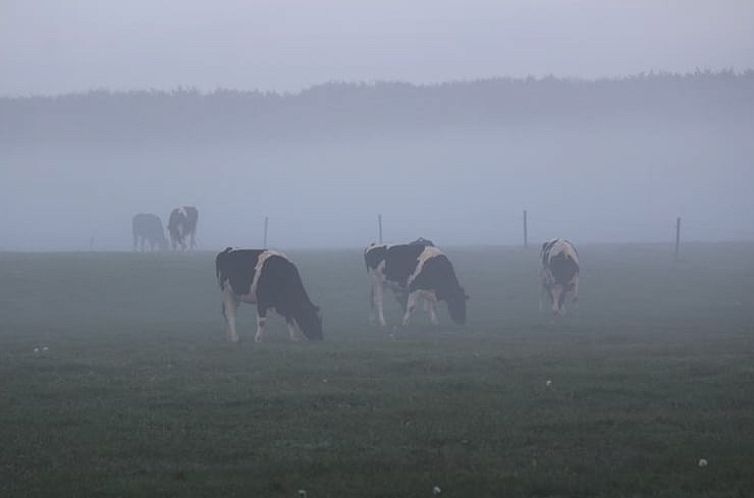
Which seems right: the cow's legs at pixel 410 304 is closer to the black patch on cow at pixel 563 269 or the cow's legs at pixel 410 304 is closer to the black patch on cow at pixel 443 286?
the black patch on cow at pixel 443 286

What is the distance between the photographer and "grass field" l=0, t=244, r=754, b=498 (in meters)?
10.7

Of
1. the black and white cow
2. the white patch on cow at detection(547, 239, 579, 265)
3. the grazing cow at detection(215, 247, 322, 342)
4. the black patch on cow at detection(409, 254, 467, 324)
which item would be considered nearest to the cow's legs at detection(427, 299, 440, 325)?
the black and white cow

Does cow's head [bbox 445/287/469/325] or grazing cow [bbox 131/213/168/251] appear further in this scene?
grazing cow [bbox 131/213/168/251]

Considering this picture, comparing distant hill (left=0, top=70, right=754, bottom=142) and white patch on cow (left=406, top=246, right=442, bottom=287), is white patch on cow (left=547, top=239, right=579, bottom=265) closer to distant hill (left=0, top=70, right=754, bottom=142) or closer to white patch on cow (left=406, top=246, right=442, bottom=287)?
white patch on cow (left=406, top=246, right=442, bottom=287)

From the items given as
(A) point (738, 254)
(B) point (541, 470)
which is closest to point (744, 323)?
(B) point (541, 470)

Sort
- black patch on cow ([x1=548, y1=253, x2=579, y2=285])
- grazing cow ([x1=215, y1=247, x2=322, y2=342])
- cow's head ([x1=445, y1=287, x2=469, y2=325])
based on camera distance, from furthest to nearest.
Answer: black patch on cow ([x1=548, y1=253, x2=579, y2=285]), cow's head ([x1=445, y1=287, x2=469, y2=325]), grazing cow ([x1=215, y1=247, x2=322, y2=342])

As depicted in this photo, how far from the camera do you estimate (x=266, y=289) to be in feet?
87.7

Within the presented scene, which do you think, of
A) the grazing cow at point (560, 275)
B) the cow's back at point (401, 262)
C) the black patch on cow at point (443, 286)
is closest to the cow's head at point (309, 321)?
the black patch on cow at point (443, 286)

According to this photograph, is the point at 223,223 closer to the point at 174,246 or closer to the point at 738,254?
the point at 174,246

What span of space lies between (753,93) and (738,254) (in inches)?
2268

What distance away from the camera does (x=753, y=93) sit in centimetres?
10531

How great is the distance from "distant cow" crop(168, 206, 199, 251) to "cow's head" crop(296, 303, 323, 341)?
37002 millimetres

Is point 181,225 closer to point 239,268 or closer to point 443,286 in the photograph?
point 443,286

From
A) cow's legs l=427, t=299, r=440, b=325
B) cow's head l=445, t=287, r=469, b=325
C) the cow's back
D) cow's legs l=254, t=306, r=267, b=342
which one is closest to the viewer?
cow's legs l=254, t=306, r=267, b=342
